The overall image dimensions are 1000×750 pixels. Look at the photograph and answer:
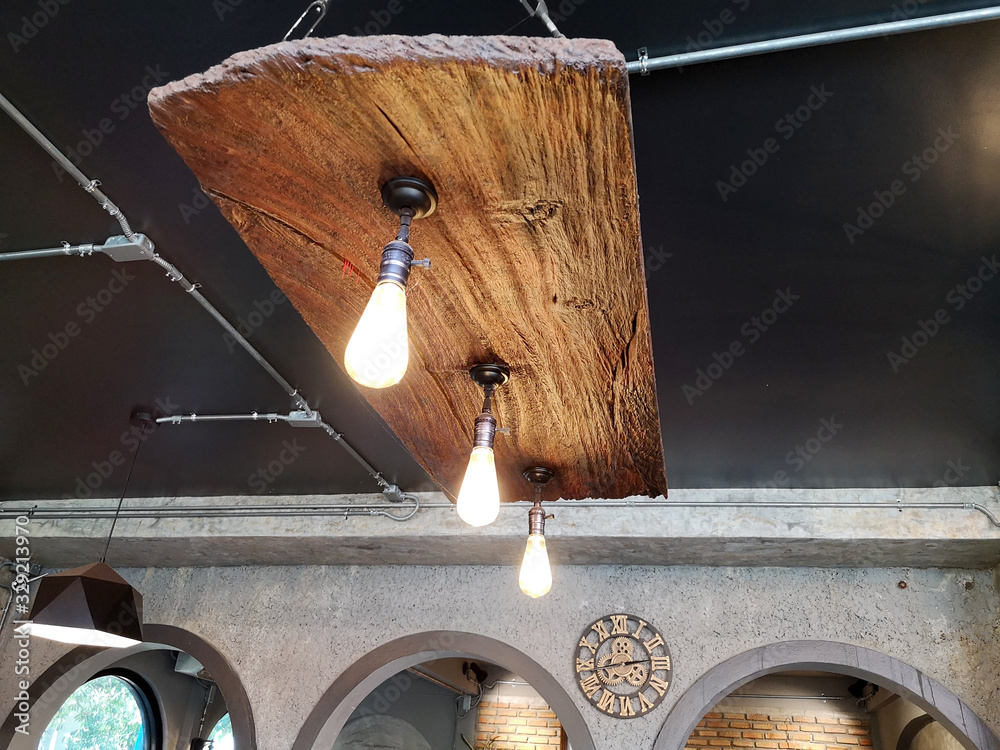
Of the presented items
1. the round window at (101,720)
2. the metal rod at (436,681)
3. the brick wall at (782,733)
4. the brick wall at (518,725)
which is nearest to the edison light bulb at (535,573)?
the metal rod at (436,681)

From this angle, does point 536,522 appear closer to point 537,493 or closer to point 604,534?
point 537,493

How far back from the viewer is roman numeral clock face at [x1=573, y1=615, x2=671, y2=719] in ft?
11.4

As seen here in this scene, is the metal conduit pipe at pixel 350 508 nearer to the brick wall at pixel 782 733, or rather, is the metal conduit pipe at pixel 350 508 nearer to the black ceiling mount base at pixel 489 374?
the black ceiling mount base at pixel 489 374

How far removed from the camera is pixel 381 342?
917mm

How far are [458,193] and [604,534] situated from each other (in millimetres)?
2710

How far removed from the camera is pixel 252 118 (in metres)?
0.97

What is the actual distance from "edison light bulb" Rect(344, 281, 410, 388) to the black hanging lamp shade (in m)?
2.73

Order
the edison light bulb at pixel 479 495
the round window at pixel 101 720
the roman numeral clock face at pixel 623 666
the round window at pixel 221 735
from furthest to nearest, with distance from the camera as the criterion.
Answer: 1. the round window at pixel 221 735
2. the round window at pixel 101 720
3. the roman numeral clock face at pixel 623 666
4. the edison light bulb at pixel 479 495

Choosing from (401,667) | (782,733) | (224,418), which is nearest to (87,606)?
(224,418)

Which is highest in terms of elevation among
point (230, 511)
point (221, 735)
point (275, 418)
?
point (275, 418)

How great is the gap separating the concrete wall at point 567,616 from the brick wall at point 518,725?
9.94 ft

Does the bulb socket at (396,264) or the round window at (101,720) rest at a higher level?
the bulb socket at (396,264)

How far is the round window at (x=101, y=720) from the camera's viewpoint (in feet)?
17.2

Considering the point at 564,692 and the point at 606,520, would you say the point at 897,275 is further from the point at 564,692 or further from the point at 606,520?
the point at 564,692
